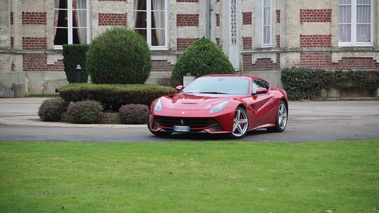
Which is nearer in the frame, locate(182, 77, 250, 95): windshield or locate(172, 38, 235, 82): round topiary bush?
locate(182, 77, 250, 95): windshield

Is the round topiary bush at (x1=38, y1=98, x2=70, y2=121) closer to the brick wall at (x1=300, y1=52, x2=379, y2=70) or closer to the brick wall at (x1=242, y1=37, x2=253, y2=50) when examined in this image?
the brick wall at (x1=300, y1=52, x2=379, y2=70)

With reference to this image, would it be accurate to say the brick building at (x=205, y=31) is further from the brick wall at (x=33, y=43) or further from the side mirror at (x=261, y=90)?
the side mirror at (x=261, y=90)

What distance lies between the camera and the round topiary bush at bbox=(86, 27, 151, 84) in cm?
2105

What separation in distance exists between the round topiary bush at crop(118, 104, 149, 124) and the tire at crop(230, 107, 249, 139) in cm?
361

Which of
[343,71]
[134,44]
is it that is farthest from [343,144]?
[343,71]

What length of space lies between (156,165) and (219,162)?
96 cm

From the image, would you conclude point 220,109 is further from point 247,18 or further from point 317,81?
point 247,18

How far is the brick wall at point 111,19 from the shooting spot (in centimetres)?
3412

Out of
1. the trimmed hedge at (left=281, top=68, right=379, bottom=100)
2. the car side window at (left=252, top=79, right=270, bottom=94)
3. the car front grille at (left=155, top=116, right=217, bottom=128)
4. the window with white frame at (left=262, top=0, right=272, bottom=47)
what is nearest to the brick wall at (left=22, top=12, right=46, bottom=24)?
the window with white frame at (left=262, top=0, right=272, bottom=47)

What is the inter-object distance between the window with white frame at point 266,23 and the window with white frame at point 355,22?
2541 mm

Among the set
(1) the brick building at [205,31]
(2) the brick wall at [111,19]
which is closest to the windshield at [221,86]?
(1) the brick building at [205,31]

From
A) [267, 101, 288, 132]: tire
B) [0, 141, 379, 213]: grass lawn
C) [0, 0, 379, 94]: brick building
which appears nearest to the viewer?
[0, 141, 379, 213]: grass lawn

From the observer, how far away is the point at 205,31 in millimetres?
35219

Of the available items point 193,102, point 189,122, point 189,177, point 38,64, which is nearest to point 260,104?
point 193,102
